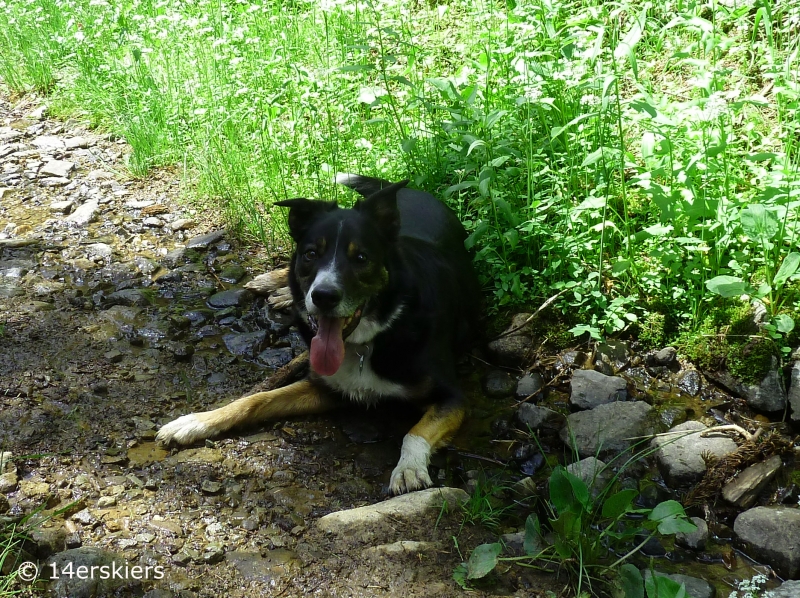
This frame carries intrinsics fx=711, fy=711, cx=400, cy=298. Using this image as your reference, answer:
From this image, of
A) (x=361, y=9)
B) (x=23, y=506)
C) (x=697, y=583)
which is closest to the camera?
(x=697, y=583)

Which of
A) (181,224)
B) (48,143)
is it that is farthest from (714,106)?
(48,143)

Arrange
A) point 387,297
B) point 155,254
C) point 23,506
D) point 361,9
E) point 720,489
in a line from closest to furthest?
point 23,506
point 720,489
point 387,297
point 155,254
point 361,9

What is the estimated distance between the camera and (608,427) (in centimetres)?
358

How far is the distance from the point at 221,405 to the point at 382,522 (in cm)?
143

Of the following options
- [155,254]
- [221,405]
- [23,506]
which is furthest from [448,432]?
[155,254]

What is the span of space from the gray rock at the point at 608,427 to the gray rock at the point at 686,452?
0.13m

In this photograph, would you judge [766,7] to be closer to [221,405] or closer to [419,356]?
[419,356]

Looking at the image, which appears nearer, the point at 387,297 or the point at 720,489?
the point at 720,489

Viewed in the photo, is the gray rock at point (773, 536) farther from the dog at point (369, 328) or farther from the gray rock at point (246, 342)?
the gray rock at point (246, 342)

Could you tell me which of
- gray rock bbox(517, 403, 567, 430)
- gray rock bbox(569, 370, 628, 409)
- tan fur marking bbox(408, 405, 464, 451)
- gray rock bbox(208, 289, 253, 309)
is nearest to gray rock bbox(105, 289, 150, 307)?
gray rock bbox(208, 289, 253, 309)

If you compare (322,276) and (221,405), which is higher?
(322,276)

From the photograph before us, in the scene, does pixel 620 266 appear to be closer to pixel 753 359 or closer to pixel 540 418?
pixel 753 359

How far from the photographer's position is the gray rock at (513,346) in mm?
4336

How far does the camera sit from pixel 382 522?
2979 millimetres
